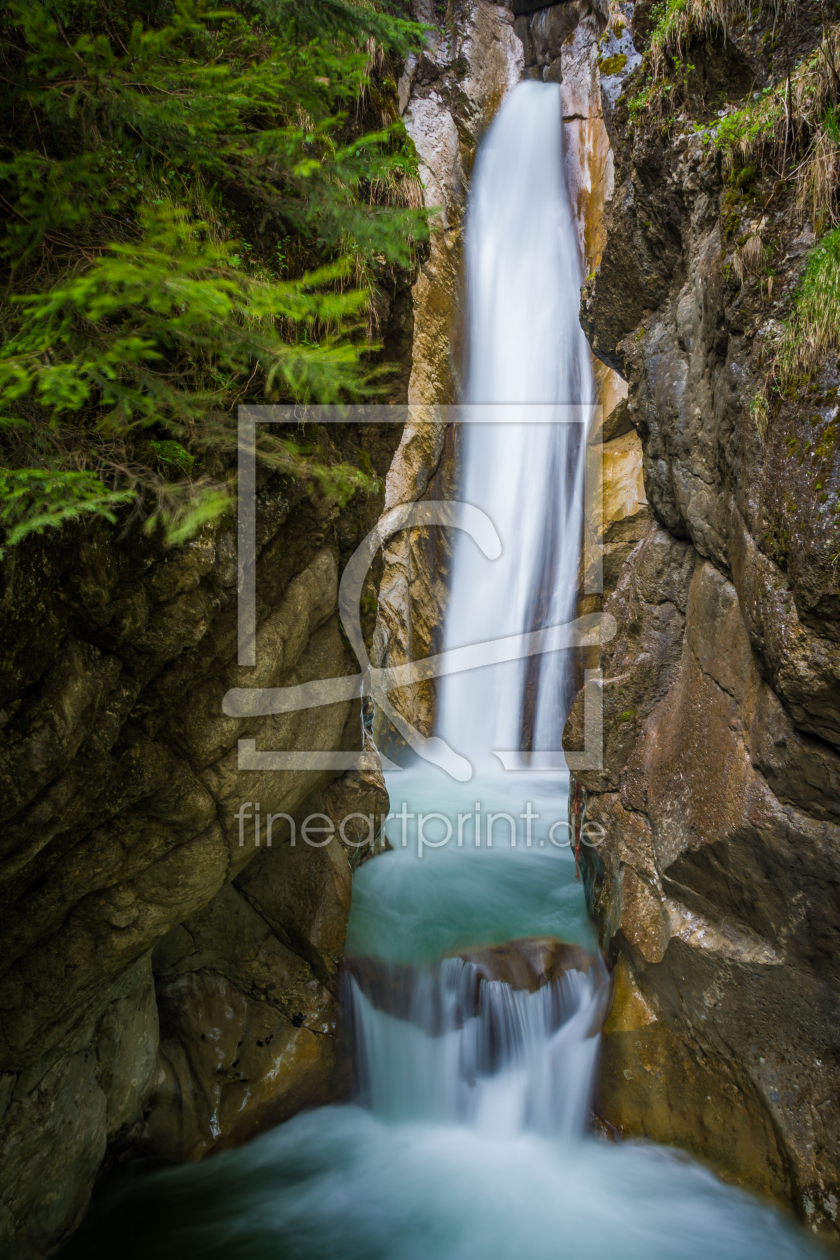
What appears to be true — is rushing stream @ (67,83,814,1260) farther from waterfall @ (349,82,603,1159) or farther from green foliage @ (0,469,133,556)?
green foliage @ (0,469,133,556)

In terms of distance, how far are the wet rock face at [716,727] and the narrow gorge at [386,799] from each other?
0.03 meters

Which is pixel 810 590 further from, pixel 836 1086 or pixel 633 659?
pixel 836 1086

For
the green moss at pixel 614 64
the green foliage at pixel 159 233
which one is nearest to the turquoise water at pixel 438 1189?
the green foliage at pixel 159 233

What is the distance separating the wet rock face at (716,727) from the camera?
4.09 meters

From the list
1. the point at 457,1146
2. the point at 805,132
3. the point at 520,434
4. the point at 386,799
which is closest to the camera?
the point at 805,132

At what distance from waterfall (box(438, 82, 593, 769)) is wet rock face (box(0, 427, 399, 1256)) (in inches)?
297

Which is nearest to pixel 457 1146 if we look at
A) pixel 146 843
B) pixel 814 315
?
pixel 146 843

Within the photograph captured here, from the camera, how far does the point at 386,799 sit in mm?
7996

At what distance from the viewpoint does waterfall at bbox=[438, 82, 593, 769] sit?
43.3ft

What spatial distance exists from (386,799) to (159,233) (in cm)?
642

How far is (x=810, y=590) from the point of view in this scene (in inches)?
148

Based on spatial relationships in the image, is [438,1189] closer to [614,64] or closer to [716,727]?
[716,727]
